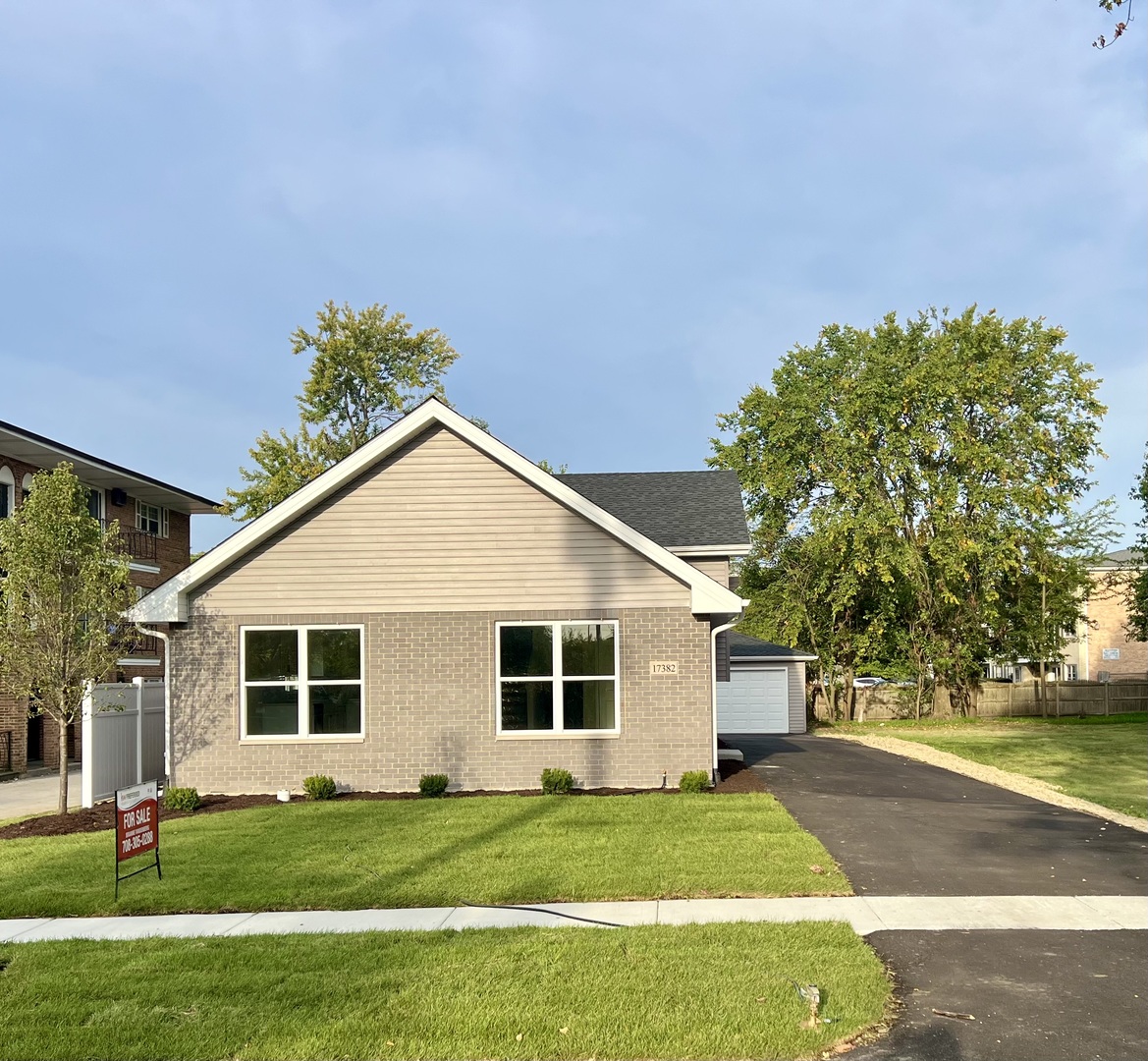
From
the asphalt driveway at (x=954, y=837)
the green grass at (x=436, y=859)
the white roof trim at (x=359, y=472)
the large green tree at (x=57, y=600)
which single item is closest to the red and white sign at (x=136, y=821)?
the green grass at (x=436, y=859)

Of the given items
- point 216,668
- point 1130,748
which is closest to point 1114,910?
point 216,668

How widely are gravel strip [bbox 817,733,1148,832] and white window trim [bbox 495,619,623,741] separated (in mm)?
6763

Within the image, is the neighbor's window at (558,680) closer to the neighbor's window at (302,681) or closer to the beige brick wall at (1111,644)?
the neighbor's window at (302,681)

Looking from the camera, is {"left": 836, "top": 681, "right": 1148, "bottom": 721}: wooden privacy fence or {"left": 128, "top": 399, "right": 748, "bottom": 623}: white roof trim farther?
{"left": 836, "top": 681, "right": 1148, "bottom": 721}: wooden privacy fence

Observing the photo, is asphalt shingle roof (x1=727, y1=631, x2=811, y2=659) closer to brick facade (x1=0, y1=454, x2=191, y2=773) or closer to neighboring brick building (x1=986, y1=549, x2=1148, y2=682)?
brick facade (x1=0, y1=454, x2=191, y2=773)

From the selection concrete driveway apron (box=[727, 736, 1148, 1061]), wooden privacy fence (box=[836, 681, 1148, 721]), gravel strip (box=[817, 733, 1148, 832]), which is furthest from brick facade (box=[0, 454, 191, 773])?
wooden privacy fence (box=[836, 681, 1148, 721])

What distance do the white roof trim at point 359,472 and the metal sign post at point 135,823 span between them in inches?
255

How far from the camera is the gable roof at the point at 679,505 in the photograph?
20.3 meters

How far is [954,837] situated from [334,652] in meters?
9.68

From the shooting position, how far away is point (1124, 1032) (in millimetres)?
6145

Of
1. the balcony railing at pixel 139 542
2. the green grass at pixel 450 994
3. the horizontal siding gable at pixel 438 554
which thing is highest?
the balcony railing at pixel 139 542

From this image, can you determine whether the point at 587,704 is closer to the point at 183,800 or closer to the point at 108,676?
the point at 183,800

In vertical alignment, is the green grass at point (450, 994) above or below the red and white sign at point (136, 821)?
below

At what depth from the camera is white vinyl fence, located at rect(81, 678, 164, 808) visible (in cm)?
1689
